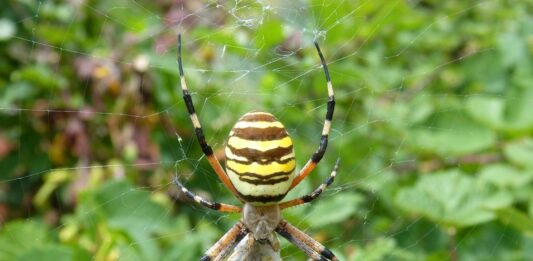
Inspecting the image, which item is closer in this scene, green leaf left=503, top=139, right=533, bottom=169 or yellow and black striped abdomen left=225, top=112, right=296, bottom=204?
yellow and black striped abdomen left=225, top=112, right=296, bottom=204

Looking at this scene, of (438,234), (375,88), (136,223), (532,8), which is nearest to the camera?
(136,223)

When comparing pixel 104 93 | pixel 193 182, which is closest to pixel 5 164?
pixel 104 93

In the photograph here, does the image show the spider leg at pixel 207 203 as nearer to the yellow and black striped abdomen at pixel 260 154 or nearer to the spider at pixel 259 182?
the spider at pixel 259 182

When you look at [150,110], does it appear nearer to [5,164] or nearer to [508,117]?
[5,164]

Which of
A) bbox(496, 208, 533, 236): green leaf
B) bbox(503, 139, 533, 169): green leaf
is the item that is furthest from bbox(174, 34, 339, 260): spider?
bbox(503, 139, 533, 169): green leaf

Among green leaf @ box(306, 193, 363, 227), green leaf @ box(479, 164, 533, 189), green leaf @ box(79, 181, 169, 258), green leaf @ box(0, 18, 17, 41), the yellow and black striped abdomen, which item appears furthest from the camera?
green leaf @ box(0, 18, 17, 41)

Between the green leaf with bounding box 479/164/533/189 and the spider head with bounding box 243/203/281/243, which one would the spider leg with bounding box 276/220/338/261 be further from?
the green leaf with bounding box 479/164/533/189
